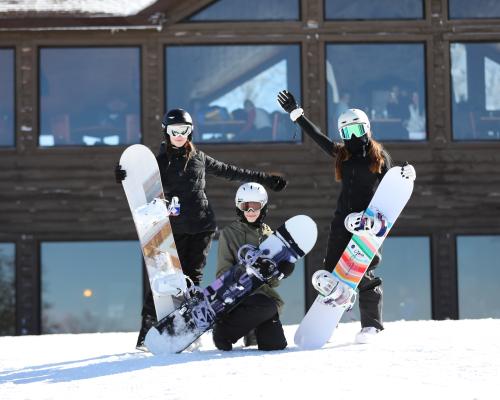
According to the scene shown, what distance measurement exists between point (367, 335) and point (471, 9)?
707 centimetres

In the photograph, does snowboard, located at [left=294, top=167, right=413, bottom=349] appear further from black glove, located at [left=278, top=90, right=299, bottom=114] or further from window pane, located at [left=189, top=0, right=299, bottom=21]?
window pane, located at [left=189, top=0, right=299, bottom=21]

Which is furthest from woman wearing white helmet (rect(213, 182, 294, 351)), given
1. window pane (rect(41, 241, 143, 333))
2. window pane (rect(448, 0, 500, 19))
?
window pane (rect(448, 0, 500, 19))

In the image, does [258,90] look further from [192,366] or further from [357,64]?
[192,366]

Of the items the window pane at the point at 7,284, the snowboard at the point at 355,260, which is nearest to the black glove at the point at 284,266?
the snowboard at the point at 355,260

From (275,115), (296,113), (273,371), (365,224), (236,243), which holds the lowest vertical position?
(273,371)

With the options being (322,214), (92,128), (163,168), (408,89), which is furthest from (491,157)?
(163,168)

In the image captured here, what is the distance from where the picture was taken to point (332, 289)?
24.9 feet

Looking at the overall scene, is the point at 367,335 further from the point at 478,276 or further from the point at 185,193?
the point at 478,276

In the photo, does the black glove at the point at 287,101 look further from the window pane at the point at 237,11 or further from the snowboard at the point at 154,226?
the window pane at the point at 237,11

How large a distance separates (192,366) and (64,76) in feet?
25.3

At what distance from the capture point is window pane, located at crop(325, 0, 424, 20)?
533 inches

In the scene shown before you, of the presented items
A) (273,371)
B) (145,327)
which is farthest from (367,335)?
(273,371)

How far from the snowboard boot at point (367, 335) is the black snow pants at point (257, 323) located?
22.4 inches

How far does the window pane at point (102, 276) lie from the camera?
13523mm
